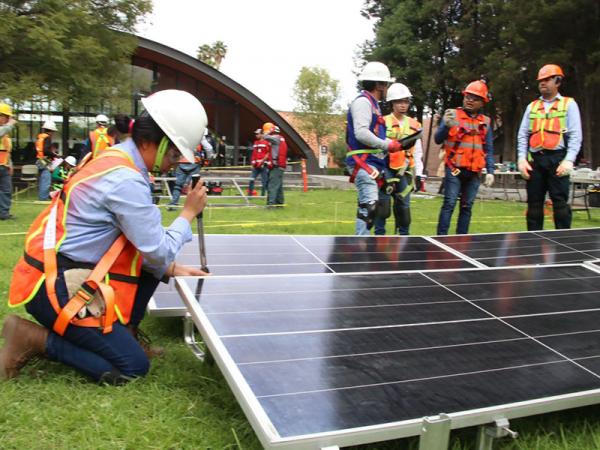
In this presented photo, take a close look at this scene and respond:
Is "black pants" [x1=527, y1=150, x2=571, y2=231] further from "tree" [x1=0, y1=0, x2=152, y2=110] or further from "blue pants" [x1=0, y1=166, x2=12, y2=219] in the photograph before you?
"tree" [x1=0, y1=0, x2=152, y2=110]

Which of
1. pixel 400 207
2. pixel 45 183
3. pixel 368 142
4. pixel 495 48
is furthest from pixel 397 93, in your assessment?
pixel 495 48

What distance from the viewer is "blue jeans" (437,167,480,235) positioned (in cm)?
658

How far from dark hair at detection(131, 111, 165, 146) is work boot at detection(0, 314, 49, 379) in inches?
41.7

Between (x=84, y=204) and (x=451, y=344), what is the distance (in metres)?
1.76

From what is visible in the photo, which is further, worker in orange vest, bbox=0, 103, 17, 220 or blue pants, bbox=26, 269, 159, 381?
worker in orange vest, bbox=0, 103, 17, 220

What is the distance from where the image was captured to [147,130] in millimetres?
2777

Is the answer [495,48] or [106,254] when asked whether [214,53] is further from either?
[106,254]

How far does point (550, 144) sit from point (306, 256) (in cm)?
354

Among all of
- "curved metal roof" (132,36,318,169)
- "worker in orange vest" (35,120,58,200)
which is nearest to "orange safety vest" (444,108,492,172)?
"worker in orange vest" (35,120,58,200)

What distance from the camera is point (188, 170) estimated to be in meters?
11.7

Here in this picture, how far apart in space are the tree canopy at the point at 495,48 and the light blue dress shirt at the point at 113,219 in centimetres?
2126

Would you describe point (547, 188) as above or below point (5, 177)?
above

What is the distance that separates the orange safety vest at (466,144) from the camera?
21.3ft

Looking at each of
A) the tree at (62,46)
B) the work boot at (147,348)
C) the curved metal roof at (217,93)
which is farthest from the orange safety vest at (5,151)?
the curved metal roof at (217,93)
